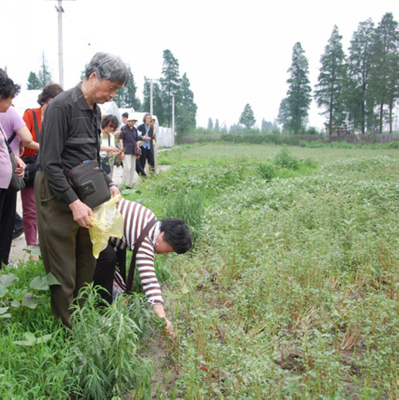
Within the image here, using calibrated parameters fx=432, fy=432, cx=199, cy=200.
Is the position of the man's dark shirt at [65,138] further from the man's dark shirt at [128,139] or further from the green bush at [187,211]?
the man's dark shirt at [128,139]

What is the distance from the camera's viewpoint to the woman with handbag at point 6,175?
11.0 ft

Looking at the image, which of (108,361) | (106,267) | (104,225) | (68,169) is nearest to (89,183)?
(68,169)

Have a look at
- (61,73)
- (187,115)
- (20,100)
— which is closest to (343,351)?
(61,73)

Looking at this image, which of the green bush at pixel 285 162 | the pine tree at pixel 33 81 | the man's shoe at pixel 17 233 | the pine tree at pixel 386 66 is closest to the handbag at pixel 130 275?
the man's shoe at pixel 17 233

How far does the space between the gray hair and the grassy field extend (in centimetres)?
123

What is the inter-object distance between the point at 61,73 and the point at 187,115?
5061 cm

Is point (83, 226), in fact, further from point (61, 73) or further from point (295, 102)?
point (295, 102)

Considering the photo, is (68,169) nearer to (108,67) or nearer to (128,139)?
(108,67)

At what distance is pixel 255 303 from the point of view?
3357 mm

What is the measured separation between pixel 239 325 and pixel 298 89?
5811 cm

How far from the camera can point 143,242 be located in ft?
9.55

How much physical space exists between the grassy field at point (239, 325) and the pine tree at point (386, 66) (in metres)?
45.1

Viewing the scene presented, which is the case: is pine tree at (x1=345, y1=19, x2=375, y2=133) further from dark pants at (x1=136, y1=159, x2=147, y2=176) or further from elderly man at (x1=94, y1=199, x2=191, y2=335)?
elderly man at (x1=94, y1=199, x2=191, y2=335)

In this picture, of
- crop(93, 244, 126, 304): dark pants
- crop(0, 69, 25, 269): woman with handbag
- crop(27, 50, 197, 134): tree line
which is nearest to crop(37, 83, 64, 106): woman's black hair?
crop(0, 69, 25, 269): woman with handbag
